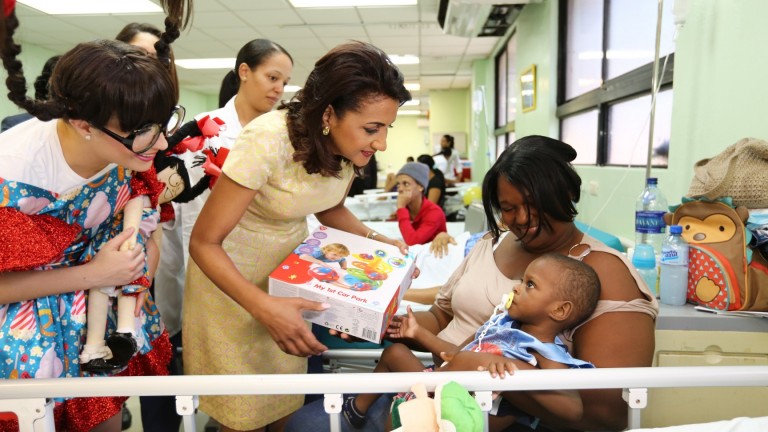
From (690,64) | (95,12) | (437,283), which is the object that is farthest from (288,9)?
(690,64)

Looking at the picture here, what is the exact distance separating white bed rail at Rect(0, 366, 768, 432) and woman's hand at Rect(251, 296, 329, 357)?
20cm

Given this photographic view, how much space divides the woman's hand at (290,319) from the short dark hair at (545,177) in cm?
64

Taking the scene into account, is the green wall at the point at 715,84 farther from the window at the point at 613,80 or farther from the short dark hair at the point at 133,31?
the short dark hair at the point at 133,31

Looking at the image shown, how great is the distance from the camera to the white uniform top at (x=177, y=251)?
2404 millimetres

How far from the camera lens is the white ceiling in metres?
6.42

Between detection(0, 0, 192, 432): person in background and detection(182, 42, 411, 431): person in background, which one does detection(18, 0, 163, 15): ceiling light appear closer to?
detection(182, 42, 411, 431): person in background

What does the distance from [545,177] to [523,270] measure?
0.99ft

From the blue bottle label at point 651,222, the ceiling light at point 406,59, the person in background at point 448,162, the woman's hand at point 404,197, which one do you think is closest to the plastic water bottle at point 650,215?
the blue bottle label at point 651,222

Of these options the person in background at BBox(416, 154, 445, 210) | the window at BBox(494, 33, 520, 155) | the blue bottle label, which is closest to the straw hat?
the blue bottle label

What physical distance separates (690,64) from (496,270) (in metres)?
1.42

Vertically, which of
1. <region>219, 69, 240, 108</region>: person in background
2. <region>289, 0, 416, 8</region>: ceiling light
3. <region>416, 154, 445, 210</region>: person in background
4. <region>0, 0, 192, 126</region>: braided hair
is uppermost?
<region>289, 0, 416, 8</region>: ceiling light

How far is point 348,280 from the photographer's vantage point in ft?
4.54

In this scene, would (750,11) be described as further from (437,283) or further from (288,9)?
(288,9)

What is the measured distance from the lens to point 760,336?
1.55 meters
